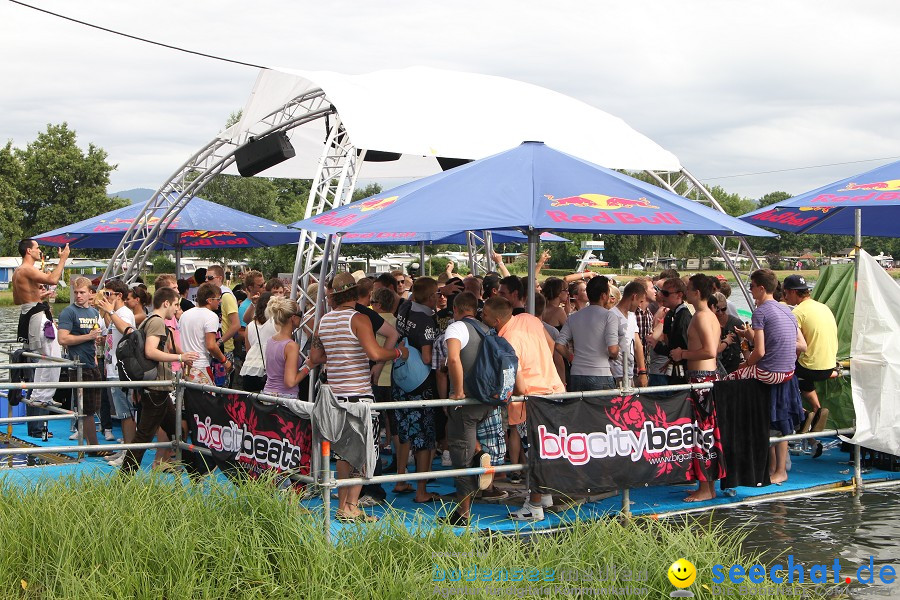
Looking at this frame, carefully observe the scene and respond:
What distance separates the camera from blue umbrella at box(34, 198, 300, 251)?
53.5ft

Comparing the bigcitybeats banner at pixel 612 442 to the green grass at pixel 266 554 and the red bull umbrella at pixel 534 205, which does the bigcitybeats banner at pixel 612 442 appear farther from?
the red bull umbrella at pixel 534 205

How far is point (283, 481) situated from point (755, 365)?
4.50 m

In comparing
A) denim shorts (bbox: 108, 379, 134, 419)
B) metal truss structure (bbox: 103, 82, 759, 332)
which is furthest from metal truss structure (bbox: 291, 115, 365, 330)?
denim shorts (bbox: 108, 379, 134, 419)

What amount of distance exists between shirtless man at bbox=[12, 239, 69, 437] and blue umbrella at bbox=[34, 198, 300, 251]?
4424 mm

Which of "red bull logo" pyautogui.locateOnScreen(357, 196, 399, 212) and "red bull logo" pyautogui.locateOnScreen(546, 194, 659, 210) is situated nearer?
"red bull logo" pyautogui.locateOnScreen(546, 194, 659, 210)

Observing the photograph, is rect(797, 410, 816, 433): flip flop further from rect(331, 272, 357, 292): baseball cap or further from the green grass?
rect(331, 272, 357, 292): baseball cap

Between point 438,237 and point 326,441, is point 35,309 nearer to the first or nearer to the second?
point 326,441

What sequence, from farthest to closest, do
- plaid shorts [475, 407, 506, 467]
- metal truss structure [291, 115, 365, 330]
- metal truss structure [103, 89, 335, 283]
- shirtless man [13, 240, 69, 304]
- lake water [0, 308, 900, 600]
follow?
metal truss structure [103, 89, 335, 283] < shirtless man [13, 240, 69, 304] < metal truss structure [291, 115, 365, 330] < plaid shorts [475, 407, 506, 467] < lake water [0, 308, 900, 600]

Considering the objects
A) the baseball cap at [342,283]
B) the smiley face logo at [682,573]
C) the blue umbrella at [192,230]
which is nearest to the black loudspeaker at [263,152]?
the blue umbrella at [192,230]

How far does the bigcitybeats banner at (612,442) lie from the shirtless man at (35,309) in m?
6.32

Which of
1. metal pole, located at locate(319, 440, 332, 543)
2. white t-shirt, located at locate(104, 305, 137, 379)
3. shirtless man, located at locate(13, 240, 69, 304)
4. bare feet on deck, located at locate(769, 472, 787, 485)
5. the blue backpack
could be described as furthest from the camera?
shirtless man, located at locate(13, 240, 69, 304)

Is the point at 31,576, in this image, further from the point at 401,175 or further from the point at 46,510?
the point at 401,175

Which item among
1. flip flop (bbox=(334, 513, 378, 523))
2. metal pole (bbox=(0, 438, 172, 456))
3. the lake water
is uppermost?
metal pole (bbox=(0, 438, 172, 456))

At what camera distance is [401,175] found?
18766mm
